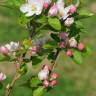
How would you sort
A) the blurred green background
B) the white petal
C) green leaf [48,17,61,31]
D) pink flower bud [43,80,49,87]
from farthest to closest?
the blurred green background
pink flower bud [43,80,49,87]
the white petal
green leaf [48,17,61,31]

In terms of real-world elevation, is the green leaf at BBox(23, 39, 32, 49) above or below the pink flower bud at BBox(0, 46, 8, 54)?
above

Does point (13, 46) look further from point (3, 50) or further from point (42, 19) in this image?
point (42, 19)

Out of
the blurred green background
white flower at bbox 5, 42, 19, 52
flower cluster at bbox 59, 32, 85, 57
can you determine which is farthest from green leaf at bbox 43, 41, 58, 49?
the blurred green background

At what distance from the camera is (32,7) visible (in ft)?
8.55

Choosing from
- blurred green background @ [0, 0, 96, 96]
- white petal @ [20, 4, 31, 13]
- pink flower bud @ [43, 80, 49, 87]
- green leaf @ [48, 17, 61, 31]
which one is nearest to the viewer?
green leaf @ [48, 17, 61, 31]

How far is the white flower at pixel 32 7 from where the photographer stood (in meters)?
2.55

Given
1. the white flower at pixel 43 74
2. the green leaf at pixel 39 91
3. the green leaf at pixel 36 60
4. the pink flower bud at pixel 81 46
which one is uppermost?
the pink flower bud at pixel 81 46

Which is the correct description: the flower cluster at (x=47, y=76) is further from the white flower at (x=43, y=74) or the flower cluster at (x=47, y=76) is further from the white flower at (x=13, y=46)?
the white flower at (x=13, y=46)

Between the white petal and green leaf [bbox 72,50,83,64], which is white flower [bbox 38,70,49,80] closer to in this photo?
green leaf [bbox 72,50,83,64]

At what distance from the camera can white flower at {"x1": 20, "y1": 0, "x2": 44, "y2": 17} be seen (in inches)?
101

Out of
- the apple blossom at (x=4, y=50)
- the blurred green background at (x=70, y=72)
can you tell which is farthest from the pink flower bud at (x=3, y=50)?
the blurred green background at (x=70, y=72)

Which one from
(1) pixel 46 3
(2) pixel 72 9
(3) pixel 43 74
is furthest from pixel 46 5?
(3) pixel 43 74

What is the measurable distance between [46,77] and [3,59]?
0.75ft

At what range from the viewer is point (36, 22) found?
2.57 metres
